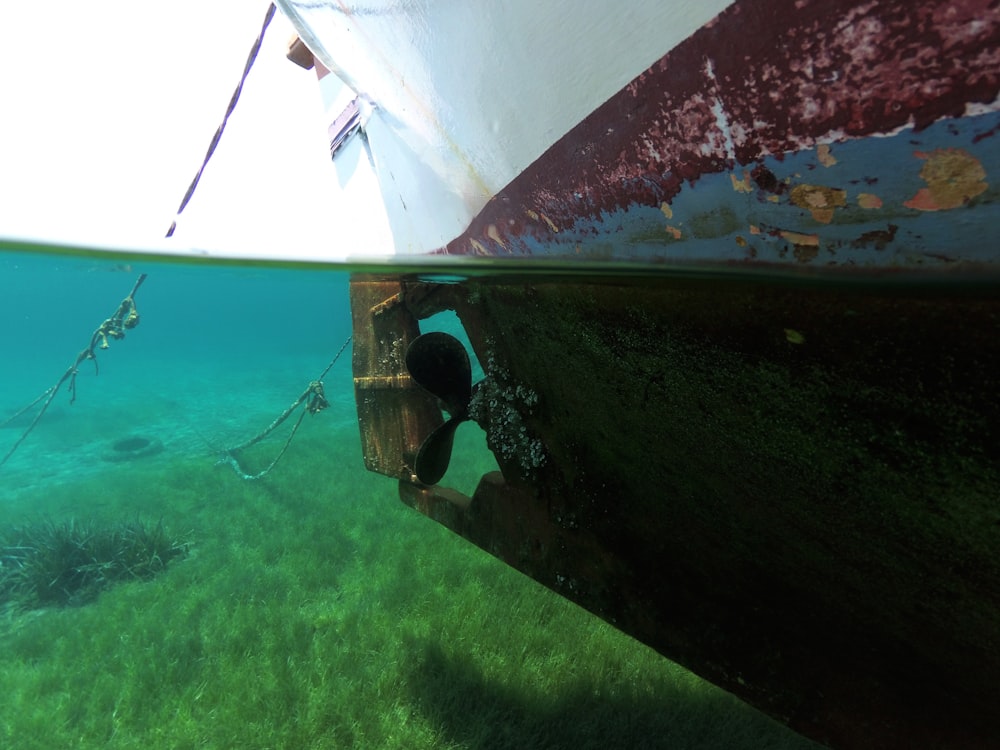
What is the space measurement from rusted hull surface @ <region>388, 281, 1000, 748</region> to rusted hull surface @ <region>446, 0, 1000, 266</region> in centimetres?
25

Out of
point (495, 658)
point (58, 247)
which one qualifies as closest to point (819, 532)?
point (495, 658)

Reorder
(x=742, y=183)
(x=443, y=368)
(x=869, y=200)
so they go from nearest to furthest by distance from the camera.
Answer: (x=869, y=200)
(x=742, y=183)
(x=443, y=368)

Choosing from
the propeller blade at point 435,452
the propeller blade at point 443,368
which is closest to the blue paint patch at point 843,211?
the propeller blade at point 443,368

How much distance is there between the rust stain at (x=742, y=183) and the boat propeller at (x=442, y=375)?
2438 mm

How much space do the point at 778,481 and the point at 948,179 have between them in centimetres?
127

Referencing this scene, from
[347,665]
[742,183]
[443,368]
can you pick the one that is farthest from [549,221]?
[347,665]

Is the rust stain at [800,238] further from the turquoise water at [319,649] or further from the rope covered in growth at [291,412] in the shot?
the rope covered in growth at [291,412]

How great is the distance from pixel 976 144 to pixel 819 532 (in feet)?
4.95

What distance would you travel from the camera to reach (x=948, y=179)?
36.3 inches

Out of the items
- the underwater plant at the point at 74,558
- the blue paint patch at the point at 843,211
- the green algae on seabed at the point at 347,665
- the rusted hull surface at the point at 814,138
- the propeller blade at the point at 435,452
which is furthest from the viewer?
the underwater plant at the point at 74,558

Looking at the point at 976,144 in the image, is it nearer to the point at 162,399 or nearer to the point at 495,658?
the point at 495,658

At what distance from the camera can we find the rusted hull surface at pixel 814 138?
795 mm

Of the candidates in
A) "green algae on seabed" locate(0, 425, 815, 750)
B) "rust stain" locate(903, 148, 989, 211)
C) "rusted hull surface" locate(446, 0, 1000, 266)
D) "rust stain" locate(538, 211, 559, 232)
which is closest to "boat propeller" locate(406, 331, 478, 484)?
"rust stain" locate(538, 211, 559, 232)

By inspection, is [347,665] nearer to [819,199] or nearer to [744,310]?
[744,310]
